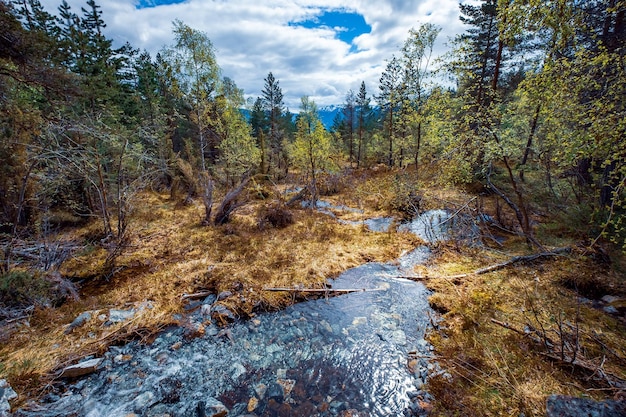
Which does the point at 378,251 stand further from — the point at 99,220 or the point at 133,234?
the point at 99,220

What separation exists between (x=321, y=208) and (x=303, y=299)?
9.08 m

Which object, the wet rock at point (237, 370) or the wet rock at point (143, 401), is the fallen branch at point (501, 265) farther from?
the wet rock at point (143, 401)

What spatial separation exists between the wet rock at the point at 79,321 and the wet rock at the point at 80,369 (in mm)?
971

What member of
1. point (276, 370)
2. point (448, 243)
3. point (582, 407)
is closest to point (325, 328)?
point (276, 370)

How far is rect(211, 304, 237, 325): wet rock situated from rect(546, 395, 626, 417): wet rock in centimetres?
485

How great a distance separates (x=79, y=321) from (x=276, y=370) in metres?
3.76

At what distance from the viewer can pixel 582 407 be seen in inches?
104

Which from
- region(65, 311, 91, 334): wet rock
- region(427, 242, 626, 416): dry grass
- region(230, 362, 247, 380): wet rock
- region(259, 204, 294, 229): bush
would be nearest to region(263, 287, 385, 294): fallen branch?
region(427, 242, 626, 416): dry grass

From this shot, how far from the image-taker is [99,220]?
10.6 metres

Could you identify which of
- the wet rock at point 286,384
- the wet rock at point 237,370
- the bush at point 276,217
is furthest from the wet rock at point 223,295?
the bush at point 276,217

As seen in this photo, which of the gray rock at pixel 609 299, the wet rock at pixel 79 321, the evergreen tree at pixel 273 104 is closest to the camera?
the wet rock at pixel 79 321

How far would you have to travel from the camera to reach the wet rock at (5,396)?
2.66 m

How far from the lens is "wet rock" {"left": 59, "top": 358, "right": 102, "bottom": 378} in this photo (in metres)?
3.46

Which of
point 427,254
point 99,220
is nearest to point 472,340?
point 427,254
